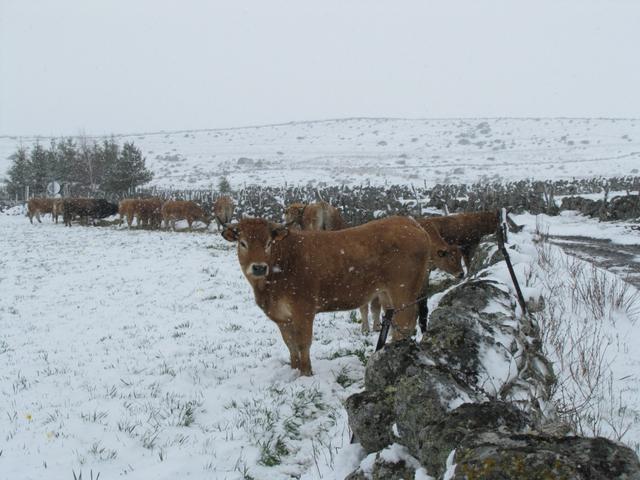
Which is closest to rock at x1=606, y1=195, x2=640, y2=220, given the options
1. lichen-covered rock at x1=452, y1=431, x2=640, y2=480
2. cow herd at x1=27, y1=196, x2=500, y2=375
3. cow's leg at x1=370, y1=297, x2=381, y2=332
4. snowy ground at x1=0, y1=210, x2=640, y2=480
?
snowy ground at x1=0, y1=210, x2=640, y2=480

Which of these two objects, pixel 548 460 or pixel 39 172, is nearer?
pixel 548 460

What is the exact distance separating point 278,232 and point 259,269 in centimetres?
53

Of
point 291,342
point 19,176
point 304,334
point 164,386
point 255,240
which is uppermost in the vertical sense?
point 19,176

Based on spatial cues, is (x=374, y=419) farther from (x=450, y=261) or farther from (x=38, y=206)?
(x=38, y=206)

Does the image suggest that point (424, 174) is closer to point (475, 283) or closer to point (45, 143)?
point (475, 283)

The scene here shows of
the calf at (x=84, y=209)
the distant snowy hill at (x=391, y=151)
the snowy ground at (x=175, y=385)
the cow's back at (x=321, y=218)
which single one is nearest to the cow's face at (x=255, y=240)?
the snowy ground at (x=175, y=385)

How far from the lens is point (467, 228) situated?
988 centimetres

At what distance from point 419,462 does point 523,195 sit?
21986 millimetres

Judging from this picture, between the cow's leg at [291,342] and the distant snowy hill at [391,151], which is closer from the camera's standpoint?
the cow's leg at [291,342]

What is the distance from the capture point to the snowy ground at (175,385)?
3730 millimetres

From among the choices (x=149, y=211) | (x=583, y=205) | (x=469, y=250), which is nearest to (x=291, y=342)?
(x=469, y=250)

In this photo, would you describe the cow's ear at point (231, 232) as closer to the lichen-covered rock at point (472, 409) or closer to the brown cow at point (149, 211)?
the lichen-covered rock at point (472, 409)

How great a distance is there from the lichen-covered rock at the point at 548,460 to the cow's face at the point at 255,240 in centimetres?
352

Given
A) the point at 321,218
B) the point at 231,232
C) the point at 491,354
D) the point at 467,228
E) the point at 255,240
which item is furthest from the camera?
the point at 321,218
